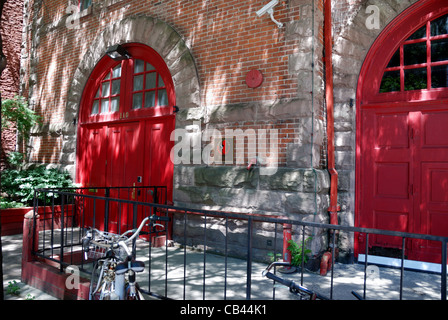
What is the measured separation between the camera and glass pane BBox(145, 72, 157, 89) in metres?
7.11

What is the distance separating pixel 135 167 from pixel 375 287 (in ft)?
16.5

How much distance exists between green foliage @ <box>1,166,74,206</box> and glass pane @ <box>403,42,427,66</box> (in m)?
7.50

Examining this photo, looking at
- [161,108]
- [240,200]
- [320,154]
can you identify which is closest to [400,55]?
[320,154]

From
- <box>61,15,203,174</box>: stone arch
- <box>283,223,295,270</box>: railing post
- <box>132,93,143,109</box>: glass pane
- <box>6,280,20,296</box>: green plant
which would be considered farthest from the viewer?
<box>132,93,143,109</box>: glass pane

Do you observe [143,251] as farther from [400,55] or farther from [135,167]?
[400,55]

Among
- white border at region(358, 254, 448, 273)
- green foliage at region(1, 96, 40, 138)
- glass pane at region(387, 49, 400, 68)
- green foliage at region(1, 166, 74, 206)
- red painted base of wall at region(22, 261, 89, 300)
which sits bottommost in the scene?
red painted base of wall at region(22, 261, 89, 300)

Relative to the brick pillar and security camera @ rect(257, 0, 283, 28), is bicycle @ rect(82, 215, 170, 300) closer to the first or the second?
the brick pillar

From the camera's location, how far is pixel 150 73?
7.18 m

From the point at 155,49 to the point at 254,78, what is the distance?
2482 mm

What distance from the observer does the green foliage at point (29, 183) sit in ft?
25.7

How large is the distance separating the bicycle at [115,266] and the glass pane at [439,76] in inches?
177

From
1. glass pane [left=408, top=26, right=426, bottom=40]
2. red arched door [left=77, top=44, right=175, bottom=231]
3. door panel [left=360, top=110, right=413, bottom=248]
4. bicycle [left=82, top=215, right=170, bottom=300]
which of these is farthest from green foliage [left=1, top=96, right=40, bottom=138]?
glass pane [left=408, top=26, right=426, bottom=40]

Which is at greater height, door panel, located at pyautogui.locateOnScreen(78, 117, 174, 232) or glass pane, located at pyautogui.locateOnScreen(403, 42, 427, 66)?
glass pane, located at pyautogui.locateOnScreen(403, 42, 427, 66)

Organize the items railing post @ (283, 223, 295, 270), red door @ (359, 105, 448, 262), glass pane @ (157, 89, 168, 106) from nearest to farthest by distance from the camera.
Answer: railing post @ (283, 223, 295, 270)
red door @ (359, 105, 448, 262)
glass pane @ (157, 89, 168, 106)
